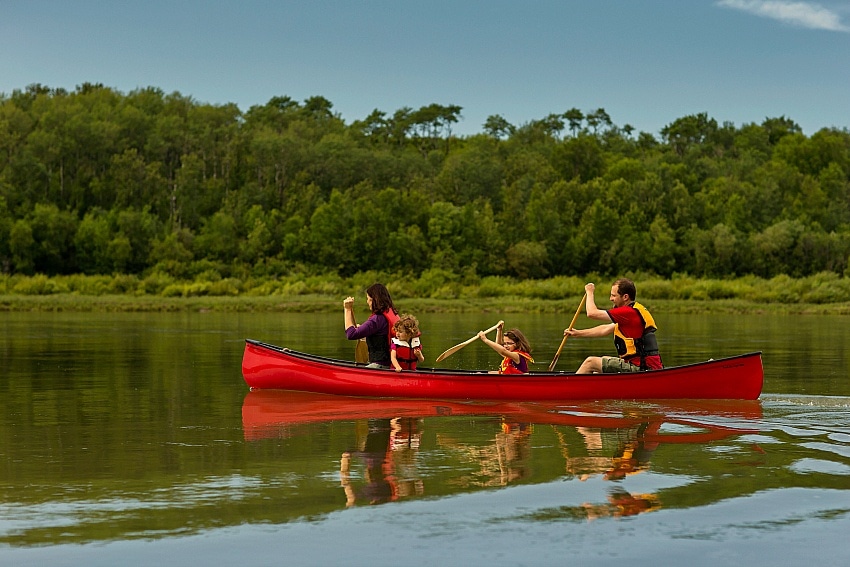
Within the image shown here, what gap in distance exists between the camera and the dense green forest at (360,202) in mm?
80000

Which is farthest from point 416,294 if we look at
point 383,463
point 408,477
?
point 408,477

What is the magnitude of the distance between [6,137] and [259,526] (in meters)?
86.2

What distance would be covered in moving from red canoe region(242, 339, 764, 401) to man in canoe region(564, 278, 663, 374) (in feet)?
1.06

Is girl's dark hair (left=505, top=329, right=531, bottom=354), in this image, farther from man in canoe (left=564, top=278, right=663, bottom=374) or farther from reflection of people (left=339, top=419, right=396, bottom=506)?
reflection of people (left=339, top=419, right=396, bottom=506)

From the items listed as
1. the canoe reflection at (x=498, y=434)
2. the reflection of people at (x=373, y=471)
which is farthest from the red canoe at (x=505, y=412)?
the reflection of people at (x=373, y=471)

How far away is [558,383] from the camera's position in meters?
16.5

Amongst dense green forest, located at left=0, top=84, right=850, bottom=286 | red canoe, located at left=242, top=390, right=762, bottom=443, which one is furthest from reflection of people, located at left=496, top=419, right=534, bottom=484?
dense green forest, located at left=0, top=84, right=850, bottom=286

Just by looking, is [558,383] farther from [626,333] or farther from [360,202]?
[360,202]

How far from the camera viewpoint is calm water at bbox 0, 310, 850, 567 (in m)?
8.55

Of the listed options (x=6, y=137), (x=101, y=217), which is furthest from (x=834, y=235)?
(x=6, y=137)

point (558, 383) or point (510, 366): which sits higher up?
point (510, 366)

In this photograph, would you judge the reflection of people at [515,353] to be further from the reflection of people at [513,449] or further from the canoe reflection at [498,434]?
the reflection of people at [513,449]

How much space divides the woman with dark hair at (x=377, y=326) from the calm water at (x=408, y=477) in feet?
2.83

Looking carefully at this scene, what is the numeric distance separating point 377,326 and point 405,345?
20.8 inches
